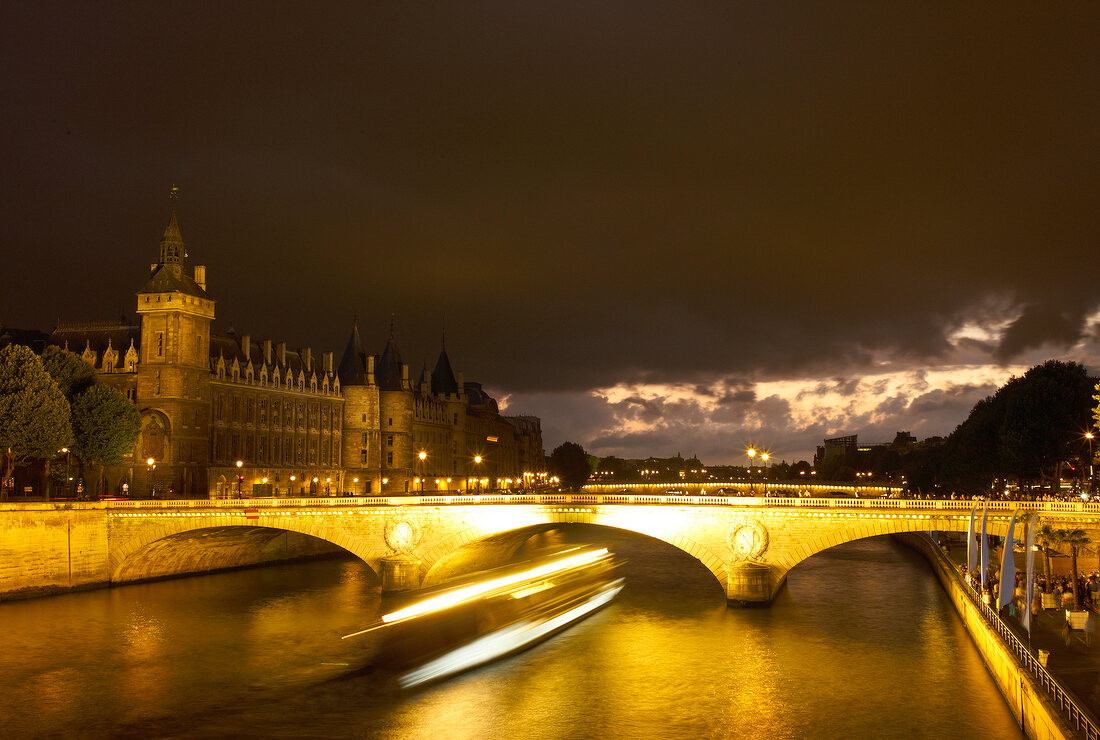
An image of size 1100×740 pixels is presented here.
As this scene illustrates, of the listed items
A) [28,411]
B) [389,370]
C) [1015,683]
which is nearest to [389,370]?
[389,370]

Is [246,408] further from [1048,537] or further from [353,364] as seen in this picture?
[1048,537]

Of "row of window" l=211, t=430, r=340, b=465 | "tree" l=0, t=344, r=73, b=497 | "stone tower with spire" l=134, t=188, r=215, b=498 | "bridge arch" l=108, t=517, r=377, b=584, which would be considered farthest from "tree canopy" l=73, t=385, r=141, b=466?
"row of window" l=211, t=430, r=340, b=465

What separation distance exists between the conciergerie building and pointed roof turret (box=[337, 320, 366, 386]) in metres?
0.16

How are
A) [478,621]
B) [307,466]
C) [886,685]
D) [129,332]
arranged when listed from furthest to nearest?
[307,466] < [129,332] < [478,621] < [886,685]

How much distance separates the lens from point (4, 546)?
59531 millimetres

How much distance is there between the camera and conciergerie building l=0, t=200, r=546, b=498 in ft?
298

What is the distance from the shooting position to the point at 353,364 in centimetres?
12231

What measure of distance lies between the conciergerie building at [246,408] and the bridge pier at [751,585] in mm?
51911

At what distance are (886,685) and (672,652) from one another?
10312mm

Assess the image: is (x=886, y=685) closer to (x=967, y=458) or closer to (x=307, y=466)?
(x=967, y=458)

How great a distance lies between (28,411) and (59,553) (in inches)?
505

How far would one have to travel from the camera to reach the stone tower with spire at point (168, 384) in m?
90.1

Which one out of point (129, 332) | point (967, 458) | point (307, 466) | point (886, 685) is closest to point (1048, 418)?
point (967, 458)

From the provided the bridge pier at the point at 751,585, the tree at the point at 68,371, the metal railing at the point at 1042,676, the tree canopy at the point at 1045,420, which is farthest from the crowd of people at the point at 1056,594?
the tree at the point at 68,371
